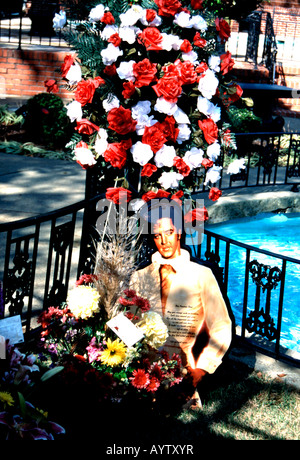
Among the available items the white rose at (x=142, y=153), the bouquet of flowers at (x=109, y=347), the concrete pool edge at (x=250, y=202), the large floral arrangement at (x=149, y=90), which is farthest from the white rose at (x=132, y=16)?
the concrete pool edge at (x=250, y=202)

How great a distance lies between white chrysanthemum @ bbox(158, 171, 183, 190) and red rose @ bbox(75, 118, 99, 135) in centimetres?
53

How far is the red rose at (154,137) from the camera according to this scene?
409 centimetres

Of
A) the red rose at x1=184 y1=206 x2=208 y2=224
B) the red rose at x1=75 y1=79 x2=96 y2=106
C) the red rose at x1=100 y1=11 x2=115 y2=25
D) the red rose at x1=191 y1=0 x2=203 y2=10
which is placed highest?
the red rose at x1=191 y1=0 x2=203 y2=10

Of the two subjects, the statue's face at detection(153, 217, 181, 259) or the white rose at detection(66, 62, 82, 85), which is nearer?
the statue's face at detection(153, 217, 181, 259)

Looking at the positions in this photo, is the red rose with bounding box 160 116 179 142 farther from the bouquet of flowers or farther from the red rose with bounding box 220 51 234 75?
the bouquet of flowers

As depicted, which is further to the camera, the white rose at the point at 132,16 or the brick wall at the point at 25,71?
the brick wall at the point at 25,71

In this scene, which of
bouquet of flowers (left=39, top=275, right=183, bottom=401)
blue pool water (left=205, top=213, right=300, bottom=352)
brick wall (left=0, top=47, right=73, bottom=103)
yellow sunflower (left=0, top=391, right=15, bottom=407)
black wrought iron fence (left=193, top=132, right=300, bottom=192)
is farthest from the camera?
brick wall (left=0, top=47, right=73, bottom=103)

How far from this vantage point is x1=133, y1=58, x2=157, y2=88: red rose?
13.0 feet

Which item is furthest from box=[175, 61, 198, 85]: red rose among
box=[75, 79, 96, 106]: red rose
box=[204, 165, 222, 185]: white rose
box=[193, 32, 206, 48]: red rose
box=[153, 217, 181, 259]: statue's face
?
box=[153, 217, 181, 259]: statue's face

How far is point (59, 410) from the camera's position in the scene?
3336mm

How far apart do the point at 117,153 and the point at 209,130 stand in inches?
24.2

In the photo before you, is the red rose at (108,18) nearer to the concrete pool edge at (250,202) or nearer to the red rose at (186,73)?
the red rose at (186,73)

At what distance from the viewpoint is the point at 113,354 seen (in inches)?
138

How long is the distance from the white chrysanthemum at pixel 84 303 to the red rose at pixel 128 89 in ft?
4.11
